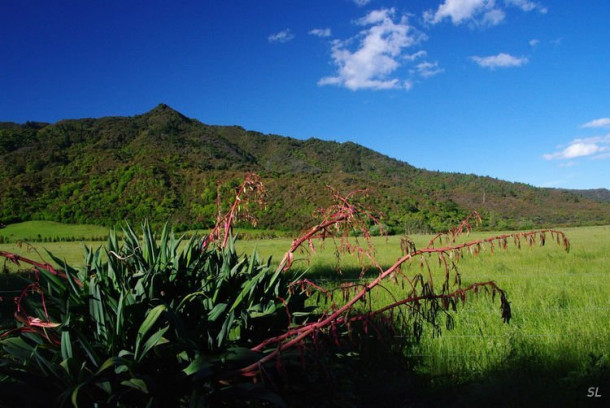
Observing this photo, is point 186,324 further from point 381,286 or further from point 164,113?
point 164,113

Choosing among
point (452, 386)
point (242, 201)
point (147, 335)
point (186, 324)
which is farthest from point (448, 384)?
point (147, 335)

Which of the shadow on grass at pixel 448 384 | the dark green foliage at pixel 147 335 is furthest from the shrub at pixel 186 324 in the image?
the shadow on grass at pixel 448 384

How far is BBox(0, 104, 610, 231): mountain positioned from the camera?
35.0 meters

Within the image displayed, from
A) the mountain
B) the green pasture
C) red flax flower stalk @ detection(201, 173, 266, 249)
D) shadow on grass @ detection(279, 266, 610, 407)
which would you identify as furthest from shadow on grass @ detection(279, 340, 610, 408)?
the green pasture

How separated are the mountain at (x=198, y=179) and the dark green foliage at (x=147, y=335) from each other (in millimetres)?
13654

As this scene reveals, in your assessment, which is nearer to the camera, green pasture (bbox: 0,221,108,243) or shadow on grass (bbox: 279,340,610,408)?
shadow on grass (bbox: 279,340,610,408)

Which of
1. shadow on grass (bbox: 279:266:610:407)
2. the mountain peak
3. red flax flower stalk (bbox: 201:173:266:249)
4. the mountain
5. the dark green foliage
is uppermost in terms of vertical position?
the mountain peak

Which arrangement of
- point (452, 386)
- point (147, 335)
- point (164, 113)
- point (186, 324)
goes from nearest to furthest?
point (147, 335) < point (186, 324) < point (452, 386) < point (164, 113)

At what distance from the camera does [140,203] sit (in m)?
38.0

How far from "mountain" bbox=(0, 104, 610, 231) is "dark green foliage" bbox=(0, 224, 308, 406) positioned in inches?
538

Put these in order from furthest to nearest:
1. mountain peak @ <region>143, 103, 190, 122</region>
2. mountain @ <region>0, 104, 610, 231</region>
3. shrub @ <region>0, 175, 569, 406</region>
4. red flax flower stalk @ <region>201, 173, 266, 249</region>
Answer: mountain peak @ <region>143, 103, 190, 122</region> < mountain @ <region>0, 104, 610, 231</region> < red flax flower stalk @ <region>201, 173, 266, 249</region> < shrub @ <region>0, 175, 569, 406</region>

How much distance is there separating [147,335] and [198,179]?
4028 centimetres

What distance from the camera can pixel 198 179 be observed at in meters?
41.8

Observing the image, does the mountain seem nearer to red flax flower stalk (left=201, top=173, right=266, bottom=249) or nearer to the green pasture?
the green pasture
